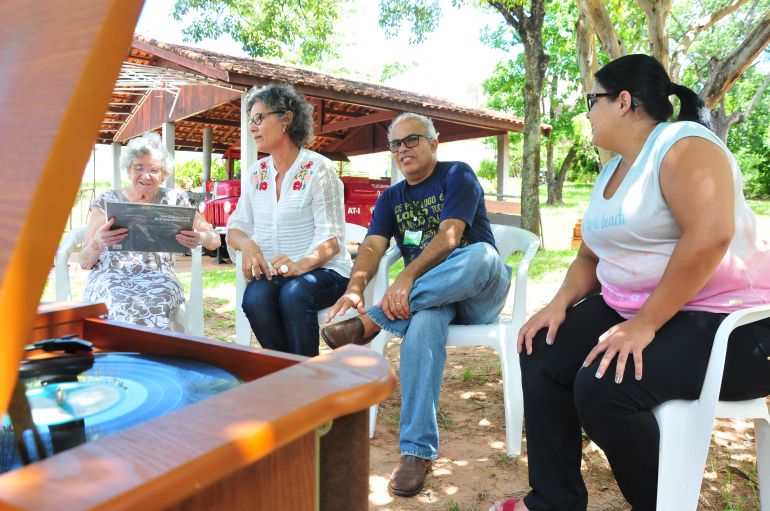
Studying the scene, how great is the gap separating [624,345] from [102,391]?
4.28 ft

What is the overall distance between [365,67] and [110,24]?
50.2 m

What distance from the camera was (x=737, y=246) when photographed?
177 centimetres

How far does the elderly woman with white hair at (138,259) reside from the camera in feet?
9.30

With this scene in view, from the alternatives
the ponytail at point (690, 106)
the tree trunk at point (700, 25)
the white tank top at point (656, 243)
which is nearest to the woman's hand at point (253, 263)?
the white tank top at point (656, 243)

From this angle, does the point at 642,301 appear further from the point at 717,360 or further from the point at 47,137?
the point at 47,137

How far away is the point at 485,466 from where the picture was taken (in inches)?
98.9

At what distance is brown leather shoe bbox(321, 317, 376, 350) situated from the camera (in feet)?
8.27

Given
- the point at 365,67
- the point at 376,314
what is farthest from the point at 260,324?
the point at 365,67

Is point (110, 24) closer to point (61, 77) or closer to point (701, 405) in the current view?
point (61, 77)

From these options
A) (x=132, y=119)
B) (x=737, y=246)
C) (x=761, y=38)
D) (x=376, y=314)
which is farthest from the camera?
(x=132, y=119)

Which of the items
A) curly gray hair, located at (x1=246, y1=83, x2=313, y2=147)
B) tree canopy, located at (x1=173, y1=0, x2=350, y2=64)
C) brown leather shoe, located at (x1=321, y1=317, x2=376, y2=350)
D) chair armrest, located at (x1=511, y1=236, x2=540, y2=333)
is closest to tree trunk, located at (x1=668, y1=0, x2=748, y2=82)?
chair armrest, located at (x1=511, y1=236, x2=540, y2=333)

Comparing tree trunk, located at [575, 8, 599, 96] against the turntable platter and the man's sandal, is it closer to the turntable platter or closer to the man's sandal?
the man's sandal

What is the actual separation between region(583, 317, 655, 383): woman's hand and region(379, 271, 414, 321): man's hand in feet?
3.13

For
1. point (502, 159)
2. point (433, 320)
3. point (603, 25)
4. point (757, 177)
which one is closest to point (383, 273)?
point (433, 320)
